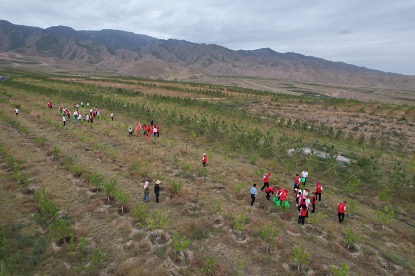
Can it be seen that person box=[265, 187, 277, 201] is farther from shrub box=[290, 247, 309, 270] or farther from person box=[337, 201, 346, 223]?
shrub box=[290, 247, 309, 270]

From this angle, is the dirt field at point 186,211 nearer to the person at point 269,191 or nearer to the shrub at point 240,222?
the shrub at point 240,222

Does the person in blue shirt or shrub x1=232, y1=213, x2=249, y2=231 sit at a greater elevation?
the person in blue shirt

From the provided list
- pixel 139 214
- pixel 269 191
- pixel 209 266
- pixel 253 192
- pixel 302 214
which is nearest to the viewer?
pixel 209 266

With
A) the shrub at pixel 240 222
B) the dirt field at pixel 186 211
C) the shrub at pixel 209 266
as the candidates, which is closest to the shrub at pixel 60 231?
the dirt field at pixel 186 211

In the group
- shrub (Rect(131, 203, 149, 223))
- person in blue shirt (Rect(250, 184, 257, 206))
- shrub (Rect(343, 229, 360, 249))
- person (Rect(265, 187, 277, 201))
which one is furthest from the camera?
person (Rect(265, 187, 277, 201))

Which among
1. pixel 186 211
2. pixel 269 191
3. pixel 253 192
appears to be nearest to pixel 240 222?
pixel 253 192

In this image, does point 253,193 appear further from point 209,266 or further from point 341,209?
point 209,266

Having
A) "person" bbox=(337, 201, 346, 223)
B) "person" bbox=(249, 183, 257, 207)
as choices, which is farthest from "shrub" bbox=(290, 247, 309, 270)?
"person" bbox=(249, 183, 257, 207)

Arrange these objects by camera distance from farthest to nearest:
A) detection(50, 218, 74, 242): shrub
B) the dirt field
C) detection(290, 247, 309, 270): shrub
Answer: detection(50, 218, 74, 242): shrub
the dirt field
detection(290, 247, 309, 270): shrub

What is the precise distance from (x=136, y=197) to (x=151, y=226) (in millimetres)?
3847

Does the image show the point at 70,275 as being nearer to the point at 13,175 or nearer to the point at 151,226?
the point at 151,226

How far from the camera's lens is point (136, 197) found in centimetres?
1479

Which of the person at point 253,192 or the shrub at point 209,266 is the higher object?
the person at point 253,192

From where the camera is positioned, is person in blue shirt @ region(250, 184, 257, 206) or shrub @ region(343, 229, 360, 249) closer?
shrub @ region(343, 229, 360, 249)
